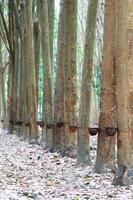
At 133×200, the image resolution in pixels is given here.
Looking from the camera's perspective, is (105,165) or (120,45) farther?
(105,165)

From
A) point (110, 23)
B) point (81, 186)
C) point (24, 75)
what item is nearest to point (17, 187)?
point (81, 186)

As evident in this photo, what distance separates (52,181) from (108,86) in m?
1.74

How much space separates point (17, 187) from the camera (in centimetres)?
698

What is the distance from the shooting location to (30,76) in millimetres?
15016

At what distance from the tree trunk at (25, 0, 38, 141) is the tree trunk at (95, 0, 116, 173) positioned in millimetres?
6877

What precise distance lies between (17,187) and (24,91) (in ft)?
32.7

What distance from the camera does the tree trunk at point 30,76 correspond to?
14.6 meters

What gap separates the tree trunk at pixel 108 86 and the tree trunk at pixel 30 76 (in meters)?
6.88

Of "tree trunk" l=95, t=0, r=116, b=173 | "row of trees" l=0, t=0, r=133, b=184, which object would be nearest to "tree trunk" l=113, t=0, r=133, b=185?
"row of trees" l=0, t=0, r=133, b=184

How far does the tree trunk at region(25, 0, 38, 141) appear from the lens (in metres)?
14.6

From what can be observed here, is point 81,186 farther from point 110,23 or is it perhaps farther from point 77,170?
point 110,23

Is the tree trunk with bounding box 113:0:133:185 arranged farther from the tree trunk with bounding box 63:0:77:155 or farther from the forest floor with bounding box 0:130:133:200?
the tree trunk with bounding box 63:0:77:155

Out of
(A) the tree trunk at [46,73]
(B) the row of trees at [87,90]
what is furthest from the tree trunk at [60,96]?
(A) the tree trunk at [46,73]

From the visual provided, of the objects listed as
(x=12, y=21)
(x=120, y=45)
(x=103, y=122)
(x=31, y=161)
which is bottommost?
(x=31, y=161)
